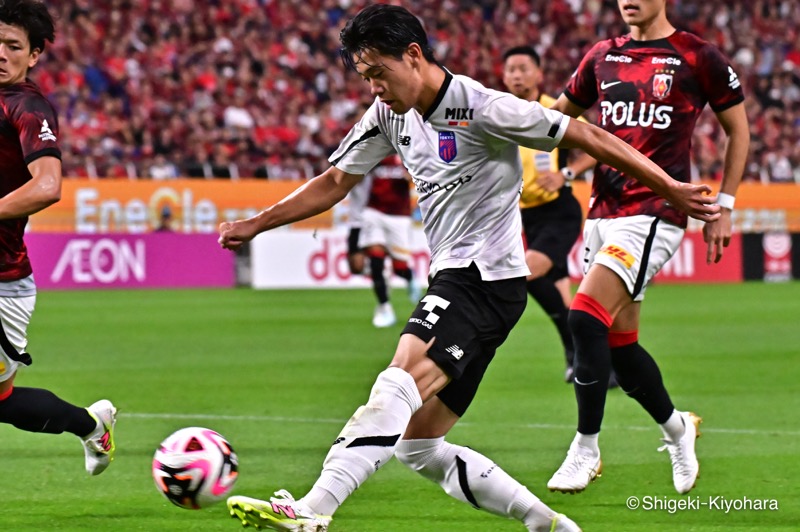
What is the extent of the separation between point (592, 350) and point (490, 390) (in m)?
4.45

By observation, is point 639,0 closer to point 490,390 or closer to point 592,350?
point 592,350

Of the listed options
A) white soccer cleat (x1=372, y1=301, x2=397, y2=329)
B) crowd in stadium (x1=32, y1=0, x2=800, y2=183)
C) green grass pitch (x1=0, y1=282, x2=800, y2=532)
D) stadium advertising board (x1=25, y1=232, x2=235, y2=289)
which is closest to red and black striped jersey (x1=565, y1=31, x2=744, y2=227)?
green grass pitch (x1=0, y1=282, x2=800, y2=532)

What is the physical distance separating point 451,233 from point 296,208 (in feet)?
2.30

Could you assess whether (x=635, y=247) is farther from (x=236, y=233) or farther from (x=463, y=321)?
(x=236, y=233)

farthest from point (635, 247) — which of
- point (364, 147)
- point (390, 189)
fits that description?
point (390, 189)

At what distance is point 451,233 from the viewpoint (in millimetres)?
5078

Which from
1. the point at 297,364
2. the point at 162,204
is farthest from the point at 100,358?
the point at 162,204

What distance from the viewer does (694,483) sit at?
251 inches

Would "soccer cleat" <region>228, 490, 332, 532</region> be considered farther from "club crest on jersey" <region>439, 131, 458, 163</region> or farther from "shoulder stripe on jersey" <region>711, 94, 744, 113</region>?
"shoulder stripe on jersey" <region>711, 94, 744, 113</region>

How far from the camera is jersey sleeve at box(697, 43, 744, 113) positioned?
6637 mm

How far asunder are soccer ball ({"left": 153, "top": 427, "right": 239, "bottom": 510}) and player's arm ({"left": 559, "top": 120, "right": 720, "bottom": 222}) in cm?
175

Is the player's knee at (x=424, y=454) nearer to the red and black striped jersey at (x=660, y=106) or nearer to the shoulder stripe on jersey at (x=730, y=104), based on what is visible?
the red and black striped jersey at (x=660, y=106)

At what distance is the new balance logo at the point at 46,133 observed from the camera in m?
5.59

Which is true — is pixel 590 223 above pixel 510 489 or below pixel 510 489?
above
